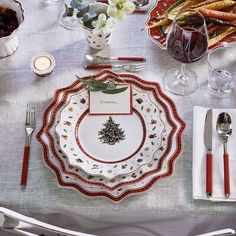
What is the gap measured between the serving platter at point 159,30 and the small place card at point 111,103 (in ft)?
Answer: 0.55

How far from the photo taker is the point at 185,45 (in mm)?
1077

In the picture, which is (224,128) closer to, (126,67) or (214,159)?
(214,159)

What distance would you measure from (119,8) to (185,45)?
0.56 feet

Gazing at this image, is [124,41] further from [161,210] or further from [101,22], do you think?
[161,210]

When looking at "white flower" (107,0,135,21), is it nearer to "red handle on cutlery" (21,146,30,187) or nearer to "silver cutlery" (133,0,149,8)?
"silver cutlery" (133,0,149,8)

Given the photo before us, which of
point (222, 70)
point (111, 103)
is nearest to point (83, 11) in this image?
point (111, 103)

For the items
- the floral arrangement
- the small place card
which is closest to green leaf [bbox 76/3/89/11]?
the floral arrangement

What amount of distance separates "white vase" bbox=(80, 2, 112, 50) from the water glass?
0.26 m

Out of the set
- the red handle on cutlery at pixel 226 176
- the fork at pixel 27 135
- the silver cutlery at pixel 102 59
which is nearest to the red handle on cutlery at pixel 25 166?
the fork at pixel 27 135

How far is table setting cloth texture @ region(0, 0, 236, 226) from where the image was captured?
39.6 inches

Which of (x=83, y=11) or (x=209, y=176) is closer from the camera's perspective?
(x=209, y=176)

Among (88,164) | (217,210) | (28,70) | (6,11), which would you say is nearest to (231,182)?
(217,210)

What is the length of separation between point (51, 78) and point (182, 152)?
1.22 feet

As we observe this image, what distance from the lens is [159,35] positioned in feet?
4.05
